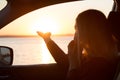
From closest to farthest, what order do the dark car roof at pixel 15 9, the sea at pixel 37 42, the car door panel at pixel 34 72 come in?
the car door panel at pixel 34 72
the dark car roof at pixel 15 9
the sea at pixel 37 42

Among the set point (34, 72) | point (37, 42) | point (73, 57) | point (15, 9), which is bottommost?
point (37, 42)

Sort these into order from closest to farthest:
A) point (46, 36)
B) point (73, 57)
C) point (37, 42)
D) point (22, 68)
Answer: point (73, 57)
point (46, 36)
point (22, 68)
point (37, 42)

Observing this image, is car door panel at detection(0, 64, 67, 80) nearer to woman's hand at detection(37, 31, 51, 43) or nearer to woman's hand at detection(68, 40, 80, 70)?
woman's hand at detection(37, 31, 51, 43)

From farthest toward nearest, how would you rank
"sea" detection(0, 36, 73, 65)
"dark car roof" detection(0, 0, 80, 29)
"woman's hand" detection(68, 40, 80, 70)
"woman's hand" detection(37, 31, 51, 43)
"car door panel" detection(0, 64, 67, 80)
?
"sea" detection(0, 36, 73, 65), "dark car roof" detection(0, 0, 80, 29), "car door panel" detection(0, 64, 67, 80), "woman's hand" detection(37, 31, 51, 43), "woman's hand" detection(68, 40, 80, 70)

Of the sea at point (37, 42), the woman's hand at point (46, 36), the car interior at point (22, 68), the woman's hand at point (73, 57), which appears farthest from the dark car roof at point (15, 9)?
the woman's hand at point (73, 57)

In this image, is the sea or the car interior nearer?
the car interior

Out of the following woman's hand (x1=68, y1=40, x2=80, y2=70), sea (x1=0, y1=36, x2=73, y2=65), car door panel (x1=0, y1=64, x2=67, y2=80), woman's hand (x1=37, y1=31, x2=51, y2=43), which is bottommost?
sea (x1=0, y1=36, x2=73, y2=65)

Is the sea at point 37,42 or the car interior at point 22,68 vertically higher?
the car interior at point 22,68

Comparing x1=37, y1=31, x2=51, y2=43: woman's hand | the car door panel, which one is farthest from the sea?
x1=37, y1=31, x2=51, y2=43: woman's hand

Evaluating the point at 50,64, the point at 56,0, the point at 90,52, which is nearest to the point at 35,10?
the point at 56,0

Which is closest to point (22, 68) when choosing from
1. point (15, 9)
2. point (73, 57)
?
point (15, 9)

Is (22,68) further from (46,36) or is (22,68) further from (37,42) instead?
(37,42)

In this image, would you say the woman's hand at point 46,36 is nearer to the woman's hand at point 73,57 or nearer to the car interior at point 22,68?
the woman's hand at point 73,57

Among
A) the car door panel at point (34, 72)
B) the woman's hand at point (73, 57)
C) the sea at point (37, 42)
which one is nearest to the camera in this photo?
the woman's hand at point (73, 57)
